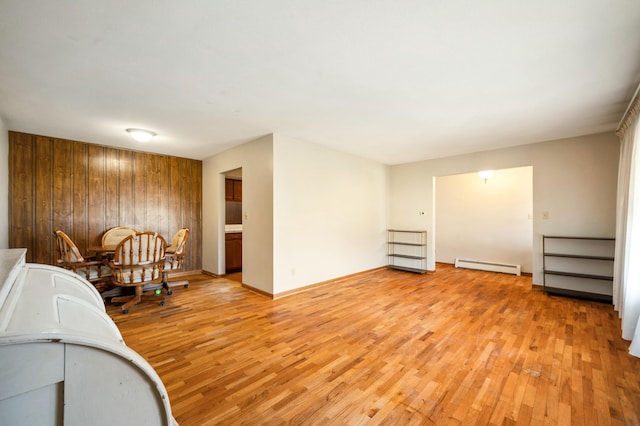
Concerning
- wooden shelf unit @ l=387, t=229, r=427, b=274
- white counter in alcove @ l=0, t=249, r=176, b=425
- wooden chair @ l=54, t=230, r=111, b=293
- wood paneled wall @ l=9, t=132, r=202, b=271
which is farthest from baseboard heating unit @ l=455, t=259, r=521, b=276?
wooden chair @ l=54, t=230, r=111, b=293

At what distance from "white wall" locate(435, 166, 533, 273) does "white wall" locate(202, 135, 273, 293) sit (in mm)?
4871

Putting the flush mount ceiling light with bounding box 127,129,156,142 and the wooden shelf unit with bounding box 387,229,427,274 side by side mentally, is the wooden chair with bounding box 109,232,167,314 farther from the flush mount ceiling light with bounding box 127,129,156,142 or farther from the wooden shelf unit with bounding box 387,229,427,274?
the wooden shelf unit with bounding box 387,229,427,274

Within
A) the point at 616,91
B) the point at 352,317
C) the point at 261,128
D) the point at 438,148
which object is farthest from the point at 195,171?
the point at 616,91

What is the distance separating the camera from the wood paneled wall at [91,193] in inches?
154

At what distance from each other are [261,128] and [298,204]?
1.28 metres

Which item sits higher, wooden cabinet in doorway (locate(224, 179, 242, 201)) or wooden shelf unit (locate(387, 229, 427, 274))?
wooden cabinet in doorway (locate(224, 179, 242, 201))

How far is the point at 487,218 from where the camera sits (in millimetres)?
6074

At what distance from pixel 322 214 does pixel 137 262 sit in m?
2.77

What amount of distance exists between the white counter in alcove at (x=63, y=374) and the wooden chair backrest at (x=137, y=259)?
9.30 ft

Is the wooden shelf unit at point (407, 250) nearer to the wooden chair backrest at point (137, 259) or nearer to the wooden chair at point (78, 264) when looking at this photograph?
the wooden chair backrest at point (137, 259)

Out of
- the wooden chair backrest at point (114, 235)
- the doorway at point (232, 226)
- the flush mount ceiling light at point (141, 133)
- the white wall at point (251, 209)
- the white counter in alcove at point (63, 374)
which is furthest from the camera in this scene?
the doorway at point (232, 226)

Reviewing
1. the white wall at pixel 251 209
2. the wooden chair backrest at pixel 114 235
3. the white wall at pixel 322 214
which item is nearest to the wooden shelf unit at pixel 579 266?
the white wall at pixel 322 214

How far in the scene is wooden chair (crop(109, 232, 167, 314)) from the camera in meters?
3.22

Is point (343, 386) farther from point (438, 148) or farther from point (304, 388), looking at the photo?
point (438, 148)
